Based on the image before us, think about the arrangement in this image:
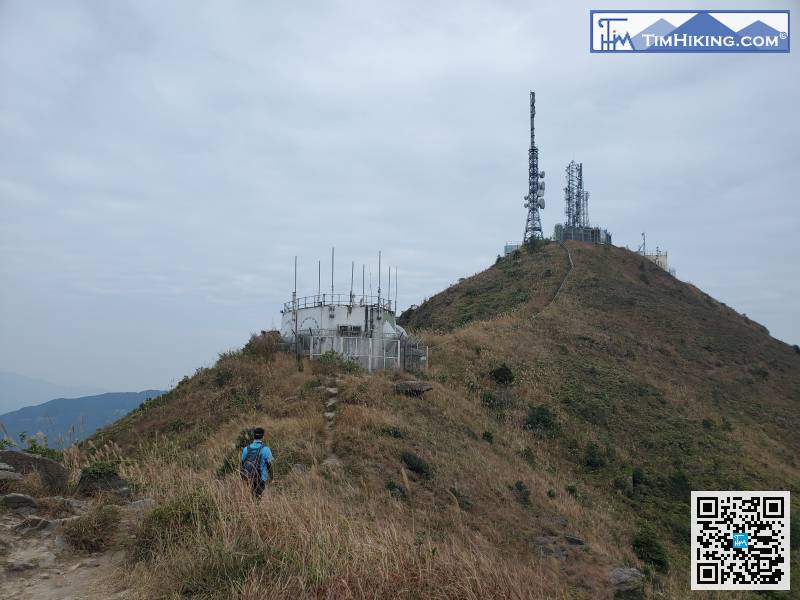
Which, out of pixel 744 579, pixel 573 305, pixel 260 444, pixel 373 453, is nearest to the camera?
pixel 744 579

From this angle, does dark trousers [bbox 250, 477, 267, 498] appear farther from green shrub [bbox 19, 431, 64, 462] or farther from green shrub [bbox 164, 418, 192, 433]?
green shrub [bbox 164, 418, 192, 433]

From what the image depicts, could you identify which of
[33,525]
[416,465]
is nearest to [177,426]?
[416,465]

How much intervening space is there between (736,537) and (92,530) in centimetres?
821

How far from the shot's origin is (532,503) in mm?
19344

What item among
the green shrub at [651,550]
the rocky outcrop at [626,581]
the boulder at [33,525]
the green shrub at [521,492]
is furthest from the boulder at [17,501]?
the green shrub at [651,550]

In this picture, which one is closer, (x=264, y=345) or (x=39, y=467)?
(x=39, y=467)

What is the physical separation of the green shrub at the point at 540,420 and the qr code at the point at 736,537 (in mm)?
22865

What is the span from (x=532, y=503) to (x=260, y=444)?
12140mm

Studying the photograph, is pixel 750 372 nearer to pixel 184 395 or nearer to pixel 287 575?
pixel 184 395

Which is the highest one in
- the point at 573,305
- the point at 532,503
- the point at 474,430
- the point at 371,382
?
the point at 573,305

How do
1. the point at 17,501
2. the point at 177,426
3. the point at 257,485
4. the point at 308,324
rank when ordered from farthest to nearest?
the point at 308,324 → the point at 177,426 → the point at 257,485 → the point at 17,501

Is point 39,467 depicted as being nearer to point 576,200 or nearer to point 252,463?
point 252,463

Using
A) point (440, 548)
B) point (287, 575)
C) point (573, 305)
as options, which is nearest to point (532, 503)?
point (440, 548)

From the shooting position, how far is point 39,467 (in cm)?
930
